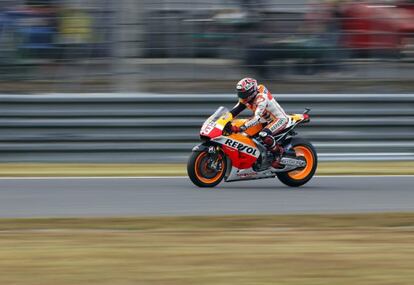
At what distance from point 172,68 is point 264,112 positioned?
10.7 ft

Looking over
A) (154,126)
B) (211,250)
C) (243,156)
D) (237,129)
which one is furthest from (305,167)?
(211,250)

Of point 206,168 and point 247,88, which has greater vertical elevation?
point 247,88

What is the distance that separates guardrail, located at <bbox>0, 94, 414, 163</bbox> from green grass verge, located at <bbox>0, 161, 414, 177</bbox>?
149 millimetres

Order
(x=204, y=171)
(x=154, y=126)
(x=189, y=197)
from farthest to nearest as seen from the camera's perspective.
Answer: (x=154, y=126), (x=204, y=171), (x=189, y=197)

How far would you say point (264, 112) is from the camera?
11.9 m

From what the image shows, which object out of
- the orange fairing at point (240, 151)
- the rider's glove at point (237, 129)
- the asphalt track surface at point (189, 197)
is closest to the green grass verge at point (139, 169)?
the asphalt track surface at point (189, 197)

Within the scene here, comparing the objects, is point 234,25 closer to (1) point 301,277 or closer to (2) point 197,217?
(2) point 197,217

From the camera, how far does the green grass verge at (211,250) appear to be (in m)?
Result: 6.21

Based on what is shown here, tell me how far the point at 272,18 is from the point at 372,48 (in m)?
1.72

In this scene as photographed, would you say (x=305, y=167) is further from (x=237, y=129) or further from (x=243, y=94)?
(x=243, y=94)

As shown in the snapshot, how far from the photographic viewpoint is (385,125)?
14.5 m

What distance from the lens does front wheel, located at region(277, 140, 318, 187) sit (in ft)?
39.2

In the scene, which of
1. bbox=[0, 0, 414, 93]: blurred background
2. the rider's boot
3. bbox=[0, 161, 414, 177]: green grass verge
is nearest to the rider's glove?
the rider's boot

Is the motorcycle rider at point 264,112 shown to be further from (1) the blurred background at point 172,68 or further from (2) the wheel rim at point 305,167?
(1) the blurred background at point 172,68
